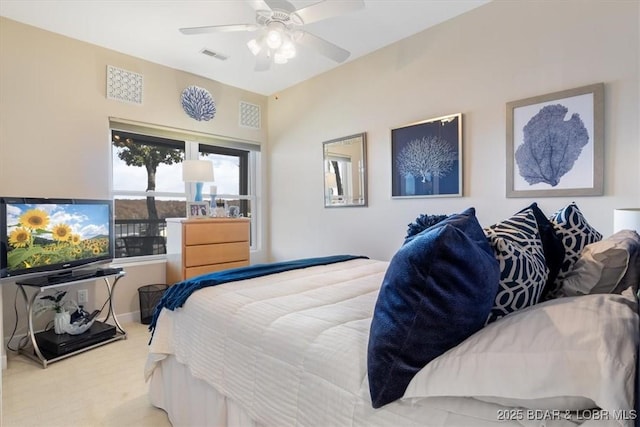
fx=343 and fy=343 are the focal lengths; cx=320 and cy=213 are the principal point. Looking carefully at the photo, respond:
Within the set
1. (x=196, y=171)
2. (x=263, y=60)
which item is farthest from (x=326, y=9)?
(x=196, y=171)

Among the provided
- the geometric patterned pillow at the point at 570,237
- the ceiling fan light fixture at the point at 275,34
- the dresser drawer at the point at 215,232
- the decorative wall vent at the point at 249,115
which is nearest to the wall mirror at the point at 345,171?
the dresser drawer at the point at 215,232

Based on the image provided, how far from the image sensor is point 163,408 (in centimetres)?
192

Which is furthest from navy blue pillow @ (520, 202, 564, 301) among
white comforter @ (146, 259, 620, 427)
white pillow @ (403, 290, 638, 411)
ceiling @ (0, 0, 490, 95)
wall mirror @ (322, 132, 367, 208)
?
wall mirror @ (322, 132, 367, 208)

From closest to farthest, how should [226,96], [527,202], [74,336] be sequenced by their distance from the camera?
[527,202], [74,336], [226,96]

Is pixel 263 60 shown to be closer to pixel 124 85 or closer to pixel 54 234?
pixel 124 85

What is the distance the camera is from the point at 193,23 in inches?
114

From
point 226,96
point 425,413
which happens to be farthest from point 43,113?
point 425,413

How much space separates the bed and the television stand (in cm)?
183

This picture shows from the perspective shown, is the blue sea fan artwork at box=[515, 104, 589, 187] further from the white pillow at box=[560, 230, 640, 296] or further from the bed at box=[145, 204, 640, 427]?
the white pillow at box=[560, 230, 640, 296]

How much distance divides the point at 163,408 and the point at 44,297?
5.82ft

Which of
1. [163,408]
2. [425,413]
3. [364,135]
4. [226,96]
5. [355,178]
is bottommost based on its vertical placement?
[163,408]

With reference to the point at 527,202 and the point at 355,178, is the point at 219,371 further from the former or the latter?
the point at 355,178

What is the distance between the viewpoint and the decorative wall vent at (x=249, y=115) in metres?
4.42

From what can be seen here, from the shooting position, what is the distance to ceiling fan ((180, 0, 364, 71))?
208 centimetres
